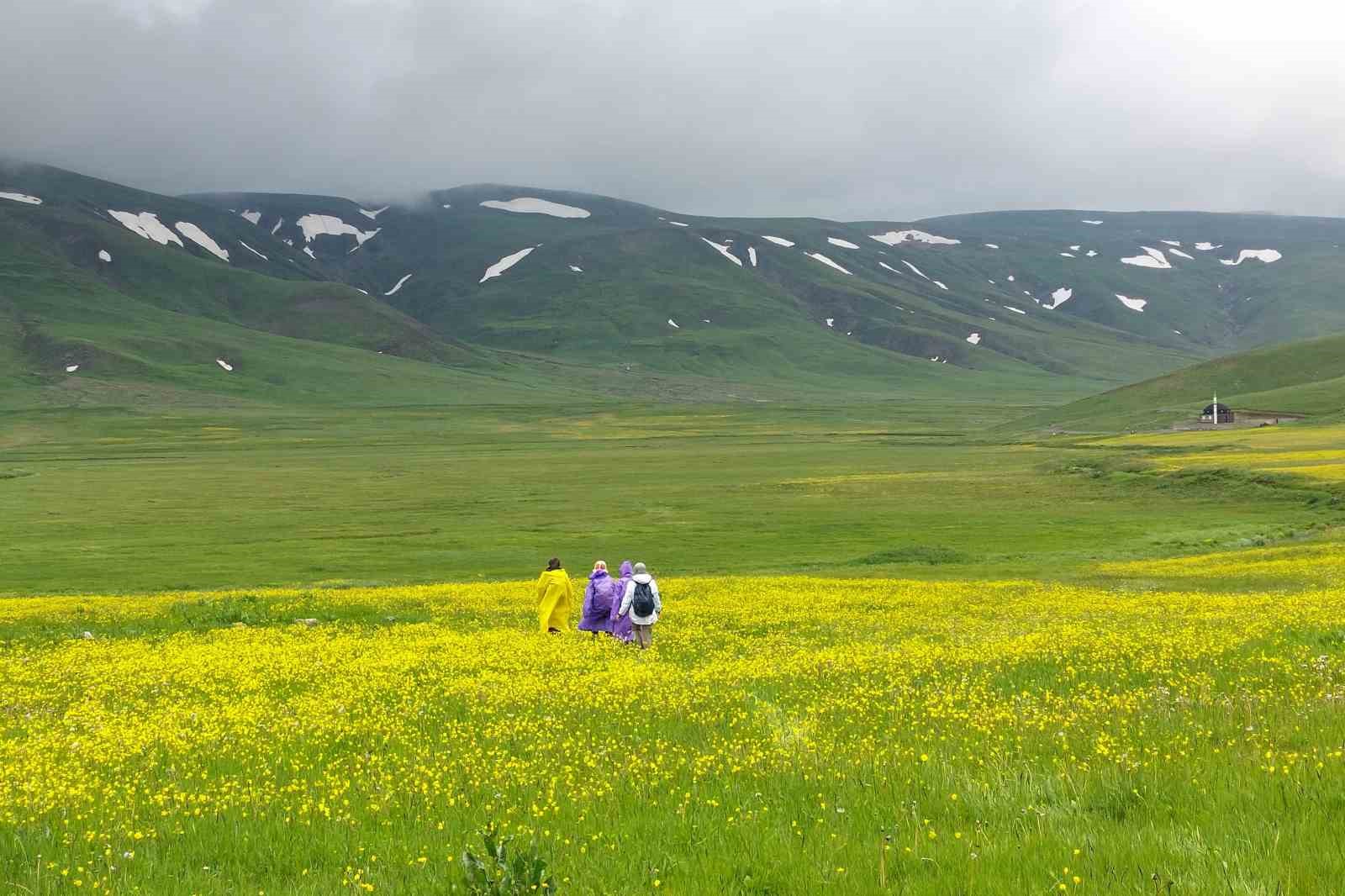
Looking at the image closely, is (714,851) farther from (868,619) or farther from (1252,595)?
(1252,595)

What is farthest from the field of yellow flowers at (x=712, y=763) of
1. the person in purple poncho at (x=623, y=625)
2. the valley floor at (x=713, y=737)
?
the person in purple poncho at (x=623, y=625)

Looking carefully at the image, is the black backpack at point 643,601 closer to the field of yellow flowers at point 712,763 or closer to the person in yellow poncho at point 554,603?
the field of yellow flowers at point 712,763

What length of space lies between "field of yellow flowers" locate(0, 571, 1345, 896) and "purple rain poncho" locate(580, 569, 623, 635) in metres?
3.24

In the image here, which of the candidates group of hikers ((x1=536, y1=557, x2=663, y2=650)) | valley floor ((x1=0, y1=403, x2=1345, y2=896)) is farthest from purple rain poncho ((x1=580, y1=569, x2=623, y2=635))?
valley floor ((x1=0, y1=403, x2=1345, y2=896))

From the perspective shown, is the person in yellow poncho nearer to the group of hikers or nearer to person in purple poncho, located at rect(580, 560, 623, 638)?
the group of hikers

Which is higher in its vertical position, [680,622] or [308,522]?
[680,622]

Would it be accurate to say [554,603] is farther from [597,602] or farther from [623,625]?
[623,625]

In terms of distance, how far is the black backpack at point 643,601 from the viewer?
2458 centimetres

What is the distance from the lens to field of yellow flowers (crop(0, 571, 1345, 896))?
7.79 m

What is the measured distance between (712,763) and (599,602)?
15693 mm

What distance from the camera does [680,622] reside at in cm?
2872

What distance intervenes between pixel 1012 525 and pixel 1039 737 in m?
67.0

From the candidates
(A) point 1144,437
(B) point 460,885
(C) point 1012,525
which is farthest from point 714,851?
(A) point 1144,437

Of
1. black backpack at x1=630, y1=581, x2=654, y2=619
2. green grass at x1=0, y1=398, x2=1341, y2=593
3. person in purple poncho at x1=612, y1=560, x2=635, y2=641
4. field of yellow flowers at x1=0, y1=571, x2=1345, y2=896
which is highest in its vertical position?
field of yellow flowers at x1=0, y1=571, x2=1345, y2=896
